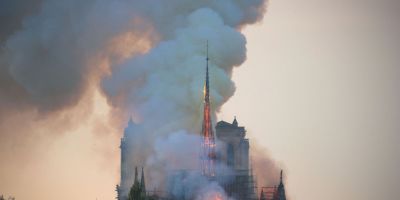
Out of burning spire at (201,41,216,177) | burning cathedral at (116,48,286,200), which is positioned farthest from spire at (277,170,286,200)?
burning spire at (201,41,216,177)

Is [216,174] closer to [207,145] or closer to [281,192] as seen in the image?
[207,145]

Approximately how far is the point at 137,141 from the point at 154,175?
36.6 feet

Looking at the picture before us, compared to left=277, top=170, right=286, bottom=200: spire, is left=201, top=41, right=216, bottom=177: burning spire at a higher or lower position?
higher

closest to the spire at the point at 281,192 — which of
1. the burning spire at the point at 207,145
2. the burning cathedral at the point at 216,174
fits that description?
the burning cathedral at the point at 216,174

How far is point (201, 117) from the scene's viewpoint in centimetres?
19425

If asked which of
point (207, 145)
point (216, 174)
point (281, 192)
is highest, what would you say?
point (207, 145)

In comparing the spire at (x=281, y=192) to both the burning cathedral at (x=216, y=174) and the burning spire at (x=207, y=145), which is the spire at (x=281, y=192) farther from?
the burning spire at (x=207, y=145)

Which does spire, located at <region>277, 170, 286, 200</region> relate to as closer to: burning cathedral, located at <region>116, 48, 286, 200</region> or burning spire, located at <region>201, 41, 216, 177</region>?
burning cathedral, located at <region>116, 48, 286, 200</region>

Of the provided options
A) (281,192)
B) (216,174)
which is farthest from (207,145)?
(281,192)

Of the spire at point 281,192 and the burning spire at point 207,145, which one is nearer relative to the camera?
the spire at point 281,192

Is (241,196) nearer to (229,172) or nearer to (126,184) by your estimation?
(229,172)

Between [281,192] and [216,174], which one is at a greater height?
[216,174]

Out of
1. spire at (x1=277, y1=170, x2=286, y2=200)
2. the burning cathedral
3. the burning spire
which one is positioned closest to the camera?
the burning cathedral

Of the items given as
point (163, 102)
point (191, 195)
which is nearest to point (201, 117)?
point (163, 102)
